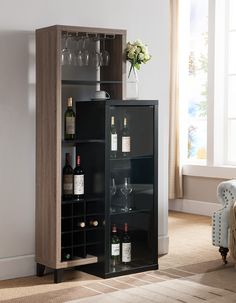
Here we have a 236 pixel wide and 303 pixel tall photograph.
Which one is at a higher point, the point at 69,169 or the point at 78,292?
the point at 69,169

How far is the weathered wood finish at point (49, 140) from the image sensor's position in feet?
15.4

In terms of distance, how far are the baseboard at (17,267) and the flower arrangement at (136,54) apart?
5.54 ft

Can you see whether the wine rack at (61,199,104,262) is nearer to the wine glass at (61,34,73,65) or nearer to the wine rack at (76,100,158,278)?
the wine rack at (76,100,158,278)

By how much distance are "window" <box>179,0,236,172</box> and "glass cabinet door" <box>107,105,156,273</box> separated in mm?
2785

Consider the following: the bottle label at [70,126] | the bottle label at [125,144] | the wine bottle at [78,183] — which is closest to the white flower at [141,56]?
the bottle label at [125,144]

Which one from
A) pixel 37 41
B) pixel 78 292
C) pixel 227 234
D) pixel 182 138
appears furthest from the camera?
pixel 182 138

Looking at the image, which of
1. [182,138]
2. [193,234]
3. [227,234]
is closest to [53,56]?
[227,234]

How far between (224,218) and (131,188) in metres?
0.83

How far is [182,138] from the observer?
823 centimetres

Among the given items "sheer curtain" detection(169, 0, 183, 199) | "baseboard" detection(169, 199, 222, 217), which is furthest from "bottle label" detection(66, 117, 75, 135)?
"sheer curtain" detection(169, 0, 183, 199)

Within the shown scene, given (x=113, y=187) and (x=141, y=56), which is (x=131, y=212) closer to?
(x=113, y=187)

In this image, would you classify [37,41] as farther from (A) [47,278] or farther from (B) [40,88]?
(A) [47,278]

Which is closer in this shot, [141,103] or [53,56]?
[53,56]

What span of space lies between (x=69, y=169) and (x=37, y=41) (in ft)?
3.21
